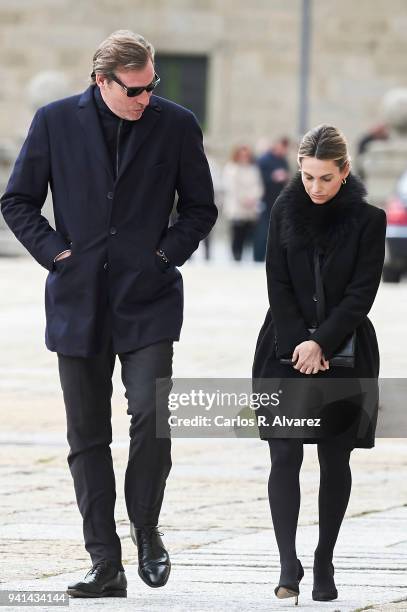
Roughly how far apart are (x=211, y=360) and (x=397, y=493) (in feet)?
16.2

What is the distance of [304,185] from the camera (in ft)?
19.4

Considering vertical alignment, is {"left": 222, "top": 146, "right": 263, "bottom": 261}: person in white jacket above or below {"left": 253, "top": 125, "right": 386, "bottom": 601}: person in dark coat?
below

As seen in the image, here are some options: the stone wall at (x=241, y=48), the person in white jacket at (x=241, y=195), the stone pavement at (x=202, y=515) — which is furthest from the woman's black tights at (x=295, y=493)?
the stone wall at (x=241, y=48)

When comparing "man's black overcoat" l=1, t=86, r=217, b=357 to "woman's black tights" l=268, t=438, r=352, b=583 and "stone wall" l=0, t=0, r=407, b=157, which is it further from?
"stone wall" l=0, t=0, r=407, b=157

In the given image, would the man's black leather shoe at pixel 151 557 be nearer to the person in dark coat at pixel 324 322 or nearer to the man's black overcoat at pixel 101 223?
the person in dark coat at pixel 324 322

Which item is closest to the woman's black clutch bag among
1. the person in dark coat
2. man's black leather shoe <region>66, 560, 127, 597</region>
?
the person in dark coat

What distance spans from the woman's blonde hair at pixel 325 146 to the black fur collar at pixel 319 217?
0.36 ft

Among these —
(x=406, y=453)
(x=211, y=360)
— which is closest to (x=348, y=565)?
(x=406, y=453)

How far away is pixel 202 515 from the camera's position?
7.67m

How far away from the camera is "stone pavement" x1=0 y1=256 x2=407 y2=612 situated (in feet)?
19.4

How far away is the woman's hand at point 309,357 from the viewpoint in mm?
5723

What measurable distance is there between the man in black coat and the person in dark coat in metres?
0.36

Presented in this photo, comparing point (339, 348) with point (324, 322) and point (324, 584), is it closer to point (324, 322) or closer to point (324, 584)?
point (324, 322)

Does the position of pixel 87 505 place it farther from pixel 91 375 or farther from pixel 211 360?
pixel 211 360
